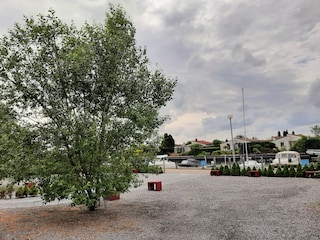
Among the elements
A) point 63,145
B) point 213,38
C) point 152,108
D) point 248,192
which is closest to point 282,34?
point 213,38

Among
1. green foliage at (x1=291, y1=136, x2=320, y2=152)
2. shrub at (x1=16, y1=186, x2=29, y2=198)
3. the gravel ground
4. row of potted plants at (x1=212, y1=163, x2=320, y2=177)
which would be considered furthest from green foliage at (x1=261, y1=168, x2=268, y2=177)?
green foliage at (x1=291, y1=136, x2=320, y2=152)

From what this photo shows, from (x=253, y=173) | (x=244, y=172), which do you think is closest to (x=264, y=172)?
(x=253, y=173)

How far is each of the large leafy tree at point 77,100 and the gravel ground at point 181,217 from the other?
1.01 meters

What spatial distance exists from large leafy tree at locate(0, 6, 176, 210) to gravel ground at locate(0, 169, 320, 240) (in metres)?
1.01

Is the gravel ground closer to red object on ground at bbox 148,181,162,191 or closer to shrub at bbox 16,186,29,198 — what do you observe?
shrub at bbox 16,186,29,198

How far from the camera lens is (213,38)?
17.0 meters

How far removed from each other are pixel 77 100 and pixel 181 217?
517 cm

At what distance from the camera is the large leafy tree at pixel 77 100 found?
862cm

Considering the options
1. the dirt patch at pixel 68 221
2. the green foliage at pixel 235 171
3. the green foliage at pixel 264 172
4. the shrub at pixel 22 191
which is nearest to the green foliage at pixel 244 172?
the green foliage at pixel 235 171

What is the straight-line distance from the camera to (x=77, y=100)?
967 centimetres

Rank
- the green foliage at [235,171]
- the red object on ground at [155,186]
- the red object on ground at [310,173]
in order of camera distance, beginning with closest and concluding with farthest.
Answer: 1. the red object on ground at [155,186]
2. the red object on ground at [310,173]
3. the green foliage at [235,171]

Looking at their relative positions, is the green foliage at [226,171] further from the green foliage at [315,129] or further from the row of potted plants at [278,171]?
the green foliage at [315,129]

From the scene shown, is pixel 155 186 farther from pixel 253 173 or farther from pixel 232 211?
pixel 253 173

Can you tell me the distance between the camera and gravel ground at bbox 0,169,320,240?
291 inches
